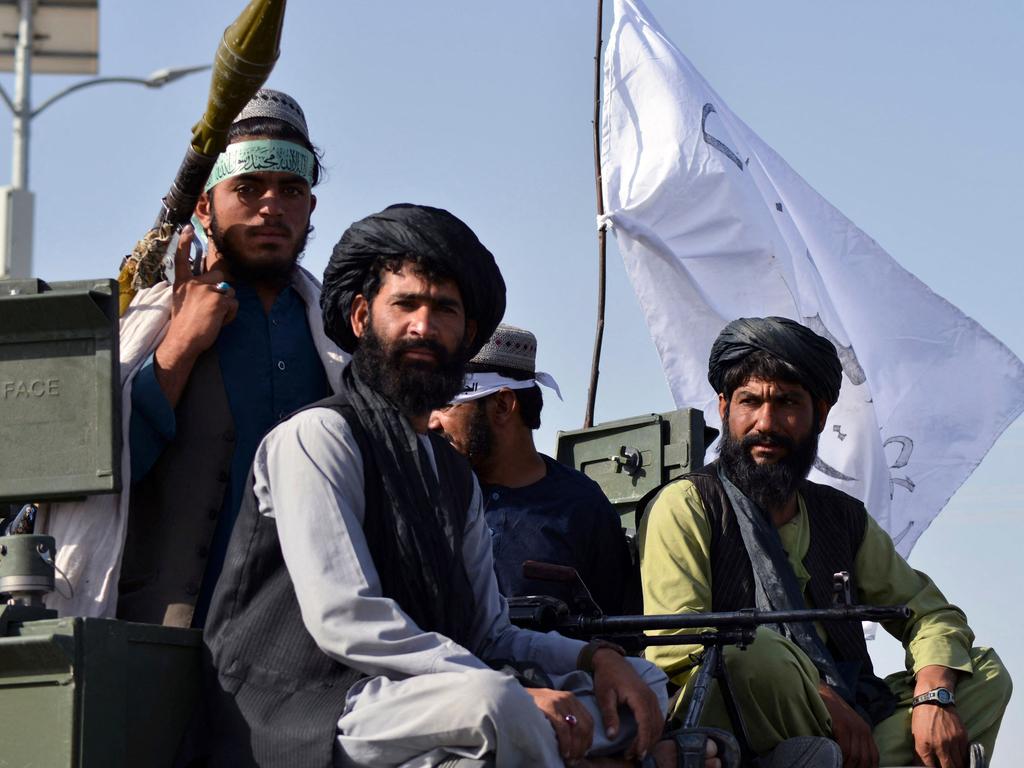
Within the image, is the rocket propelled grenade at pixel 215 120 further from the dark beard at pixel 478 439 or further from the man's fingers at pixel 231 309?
the dark beard at pixel 478 439

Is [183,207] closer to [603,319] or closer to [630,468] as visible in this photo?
[630,468]

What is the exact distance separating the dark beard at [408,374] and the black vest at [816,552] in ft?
4.97

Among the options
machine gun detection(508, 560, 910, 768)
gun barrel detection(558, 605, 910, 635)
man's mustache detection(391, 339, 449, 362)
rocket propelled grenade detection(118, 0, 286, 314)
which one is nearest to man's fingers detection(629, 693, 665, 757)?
machine gun detection(508, 560, 910, 768)

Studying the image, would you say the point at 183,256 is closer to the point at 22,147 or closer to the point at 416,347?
the point at 416,347

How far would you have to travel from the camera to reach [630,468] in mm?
7984

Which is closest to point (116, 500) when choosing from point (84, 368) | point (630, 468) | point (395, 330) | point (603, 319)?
point (84, 368)

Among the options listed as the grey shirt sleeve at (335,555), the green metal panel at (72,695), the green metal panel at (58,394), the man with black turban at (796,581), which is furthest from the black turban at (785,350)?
the green metal panel at (72,695)

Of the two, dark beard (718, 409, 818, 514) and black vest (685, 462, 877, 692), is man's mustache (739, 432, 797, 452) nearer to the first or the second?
dark beard (718, 409, 818, 514)

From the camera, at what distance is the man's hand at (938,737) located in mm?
5832

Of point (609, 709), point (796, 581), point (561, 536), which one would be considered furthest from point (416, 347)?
point (796, 581)

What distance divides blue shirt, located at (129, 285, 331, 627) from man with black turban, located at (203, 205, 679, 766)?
0.34 m

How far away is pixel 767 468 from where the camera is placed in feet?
21.3

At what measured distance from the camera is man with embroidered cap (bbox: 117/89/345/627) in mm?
5074

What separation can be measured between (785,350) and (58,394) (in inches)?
110
